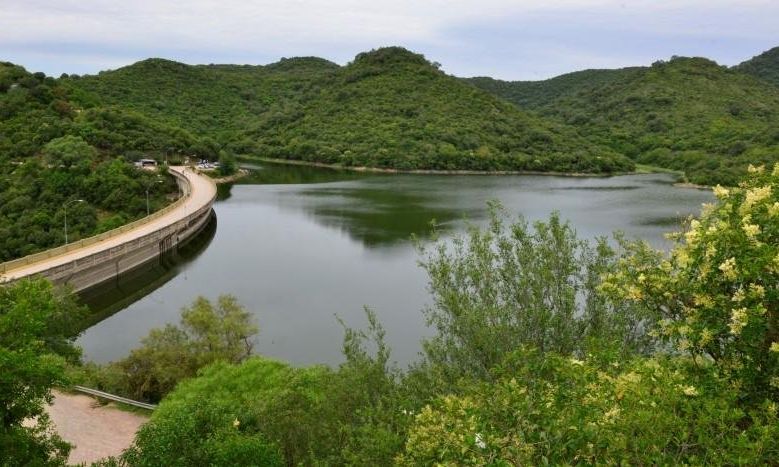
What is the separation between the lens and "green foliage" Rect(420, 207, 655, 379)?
11289 mm

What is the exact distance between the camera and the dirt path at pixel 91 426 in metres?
16.8

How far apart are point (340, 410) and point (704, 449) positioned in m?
6.41

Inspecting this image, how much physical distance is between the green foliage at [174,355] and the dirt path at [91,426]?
44.2 inches

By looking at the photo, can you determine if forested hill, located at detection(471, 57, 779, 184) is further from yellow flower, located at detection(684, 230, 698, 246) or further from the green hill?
yellow flower, located at detection(684, 230, 698, 246)

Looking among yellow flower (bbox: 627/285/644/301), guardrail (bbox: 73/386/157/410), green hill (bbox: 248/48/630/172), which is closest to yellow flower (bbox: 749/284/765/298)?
yellow flower (bbox: 627/285/644/301)

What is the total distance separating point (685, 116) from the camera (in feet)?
466

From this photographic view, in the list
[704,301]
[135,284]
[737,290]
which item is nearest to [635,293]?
[704,301]

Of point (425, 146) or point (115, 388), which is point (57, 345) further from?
point (425, 146)

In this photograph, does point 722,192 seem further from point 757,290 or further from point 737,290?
point 757,290

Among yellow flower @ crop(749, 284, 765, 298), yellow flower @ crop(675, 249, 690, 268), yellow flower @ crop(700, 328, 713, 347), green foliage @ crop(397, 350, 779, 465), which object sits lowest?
green foliage @ crop(397, 350, 779, 465)

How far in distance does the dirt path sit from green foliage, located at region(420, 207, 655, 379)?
419 inches

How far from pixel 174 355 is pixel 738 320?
63.8ft

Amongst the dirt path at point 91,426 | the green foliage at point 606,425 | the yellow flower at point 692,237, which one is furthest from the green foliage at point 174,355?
the yellow flower at point 692,237

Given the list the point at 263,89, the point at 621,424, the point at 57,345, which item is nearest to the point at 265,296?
the point at 57,345
